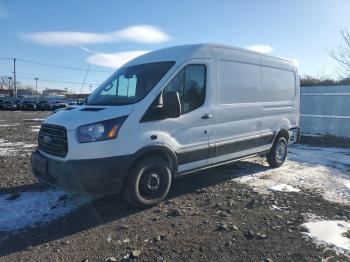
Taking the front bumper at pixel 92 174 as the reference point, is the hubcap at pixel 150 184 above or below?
below

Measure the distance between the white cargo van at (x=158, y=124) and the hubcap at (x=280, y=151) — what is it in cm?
93

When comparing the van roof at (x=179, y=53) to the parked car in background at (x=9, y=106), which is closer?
the van roof at (x=179, y=53)

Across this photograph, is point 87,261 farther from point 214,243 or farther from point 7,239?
point 214,243

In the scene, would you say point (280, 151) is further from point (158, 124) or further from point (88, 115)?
point (88, 115)

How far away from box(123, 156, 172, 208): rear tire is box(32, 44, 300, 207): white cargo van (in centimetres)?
1

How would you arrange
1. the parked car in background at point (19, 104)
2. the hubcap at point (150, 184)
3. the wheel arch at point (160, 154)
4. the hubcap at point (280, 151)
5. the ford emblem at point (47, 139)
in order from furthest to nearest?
the parked car in background at point (19, 104) → the hubcap at point (280, 151) → the hubcap at point (150, 184) → the ford emblem at point (47, 139) → the wheel arch at point (160, 154)

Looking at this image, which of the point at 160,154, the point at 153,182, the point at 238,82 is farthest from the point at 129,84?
the point at 238,82

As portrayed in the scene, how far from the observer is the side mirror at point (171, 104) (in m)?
5.16

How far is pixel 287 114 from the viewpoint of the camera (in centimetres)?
855

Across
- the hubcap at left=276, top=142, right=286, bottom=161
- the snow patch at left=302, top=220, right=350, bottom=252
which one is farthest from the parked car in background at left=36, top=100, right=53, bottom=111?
the snow patch at left=302, top=220, right=350, bottom=252

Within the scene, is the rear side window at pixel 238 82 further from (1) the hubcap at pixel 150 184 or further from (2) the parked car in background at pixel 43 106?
(2) the parked car in background at pixel 43 106

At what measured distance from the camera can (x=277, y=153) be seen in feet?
27.3

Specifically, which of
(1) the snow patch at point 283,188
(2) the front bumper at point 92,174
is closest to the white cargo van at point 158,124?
(2) the front bumper at point 92,174

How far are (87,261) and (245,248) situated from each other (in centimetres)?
181
